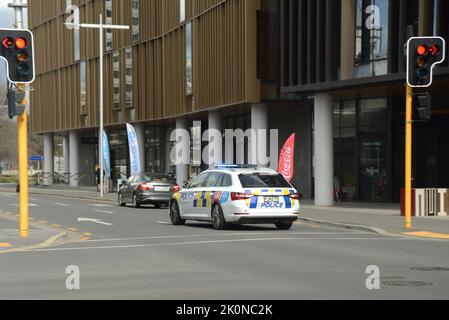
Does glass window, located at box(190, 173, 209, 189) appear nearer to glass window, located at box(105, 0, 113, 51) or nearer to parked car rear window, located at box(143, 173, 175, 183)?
parked car rear window, located at box(143, 173, 175, 183)

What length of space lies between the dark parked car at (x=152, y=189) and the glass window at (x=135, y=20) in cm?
2074

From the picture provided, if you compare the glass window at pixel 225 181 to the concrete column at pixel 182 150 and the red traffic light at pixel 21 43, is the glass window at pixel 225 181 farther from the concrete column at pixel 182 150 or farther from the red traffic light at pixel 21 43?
the concrete column at pixel 182 150

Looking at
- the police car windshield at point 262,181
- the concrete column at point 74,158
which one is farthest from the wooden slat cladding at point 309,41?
the concrete column at point 74,158

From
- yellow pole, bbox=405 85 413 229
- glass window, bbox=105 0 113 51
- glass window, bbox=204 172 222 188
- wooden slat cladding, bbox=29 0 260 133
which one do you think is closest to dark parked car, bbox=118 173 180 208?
wooden slat cladding, bbox=29 0 260 133

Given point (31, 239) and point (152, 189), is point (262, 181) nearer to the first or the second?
point (31, 239)

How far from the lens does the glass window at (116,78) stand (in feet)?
178

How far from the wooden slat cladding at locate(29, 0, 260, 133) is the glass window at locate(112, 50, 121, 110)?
0.48 m

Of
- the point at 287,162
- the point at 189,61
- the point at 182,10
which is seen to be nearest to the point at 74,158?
the point at 182,10

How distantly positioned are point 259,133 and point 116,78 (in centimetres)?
2100

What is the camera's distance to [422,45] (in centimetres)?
1833

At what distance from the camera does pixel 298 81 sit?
3200 centimetres

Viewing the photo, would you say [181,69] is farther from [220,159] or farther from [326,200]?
[326,200]

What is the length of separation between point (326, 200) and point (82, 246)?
56.6 ft
